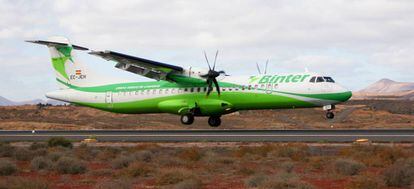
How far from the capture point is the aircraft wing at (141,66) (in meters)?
36.8

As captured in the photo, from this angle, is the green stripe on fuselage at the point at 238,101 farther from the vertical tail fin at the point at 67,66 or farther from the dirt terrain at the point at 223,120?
the dirt terrain at the point at 223,120

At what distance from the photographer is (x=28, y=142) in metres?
30.5

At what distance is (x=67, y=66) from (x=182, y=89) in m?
11.2

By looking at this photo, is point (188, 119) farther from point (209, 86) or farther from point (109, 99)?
point (109, 99)

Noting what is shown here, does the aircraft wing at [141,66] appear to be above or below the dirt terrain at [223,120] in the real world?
above

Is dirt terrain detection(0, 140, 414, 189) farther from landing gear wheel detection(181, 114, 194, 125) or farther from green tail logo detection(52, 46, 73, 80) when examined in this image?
green tail logo detection(52, 46, 73, 80)

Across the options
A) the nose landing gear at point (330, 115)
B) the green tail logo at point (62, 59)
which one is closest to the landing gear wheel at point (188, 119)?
the nose landing gear at point (330, 115)

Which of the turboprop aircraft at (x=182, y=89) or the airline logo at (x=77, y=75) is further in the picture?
the airline logo at (x=77, y=75)

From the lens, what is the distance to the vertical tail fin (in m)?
43.8

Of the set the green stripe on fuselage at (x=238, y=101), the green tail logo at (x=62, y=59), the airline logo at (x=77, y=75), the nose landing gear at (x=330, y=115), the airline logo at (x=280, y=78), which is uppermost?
the green tail logo at (x=62, y=59)

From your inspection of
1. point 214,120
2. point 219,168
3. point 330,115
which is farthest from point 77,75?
point 219,168

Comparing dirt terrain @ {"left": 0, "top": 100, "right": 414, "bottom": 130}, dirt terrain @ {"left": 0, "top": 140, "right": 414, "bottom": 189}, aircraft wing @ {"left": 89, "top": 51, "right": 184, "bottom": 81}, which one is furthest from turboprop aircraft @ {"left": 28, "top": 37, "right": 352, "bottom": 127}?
dirt terrain @ {"left": 0, "top": 140, "right": 414, "bottom": 189}

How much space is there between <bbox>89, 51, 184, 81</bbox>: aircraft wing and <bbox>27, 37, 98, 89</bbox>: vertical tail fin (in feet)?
21.8

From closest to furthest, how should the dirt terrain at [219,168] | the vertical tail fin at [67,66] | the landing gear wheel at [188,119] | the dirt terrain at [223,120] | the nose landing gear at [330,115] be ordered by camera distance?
the dirt terrain at [219,168]
the nose landing gear at [330,115]
the landing gear wheel at [188,119]
the vertical tail fin at [67,66]
the dirt terrain at [223,120]
